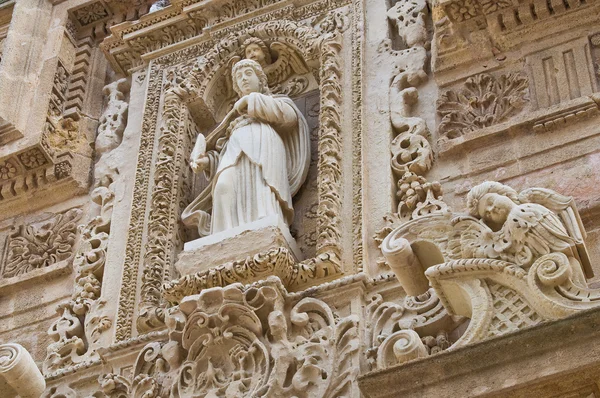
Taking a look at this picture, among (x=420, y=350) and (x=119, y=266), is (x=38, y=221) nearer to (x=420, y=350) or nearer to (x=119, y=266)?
(x=119, y=266)

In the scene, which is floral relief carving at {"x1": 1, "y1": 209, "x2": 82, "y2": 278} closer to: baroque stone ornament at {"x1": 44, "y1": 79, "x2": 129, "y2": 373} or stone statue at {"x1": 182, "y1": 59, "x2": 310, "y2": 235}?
baroque stone ornament at {"x1": 44, "y1": 79, "x2": 129, "y2": 373}

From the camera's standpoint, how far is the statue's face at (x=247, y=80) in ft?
33.0

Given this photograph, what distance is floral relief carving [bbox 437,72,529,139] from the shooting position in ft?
30.3

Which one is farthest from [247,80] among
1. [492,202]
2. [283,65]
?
[492,202]

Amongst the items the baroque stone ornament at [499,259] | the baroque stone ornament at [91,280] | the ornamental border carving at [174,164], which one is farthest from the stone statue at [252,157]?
the baroque stone ornament at [499,259]

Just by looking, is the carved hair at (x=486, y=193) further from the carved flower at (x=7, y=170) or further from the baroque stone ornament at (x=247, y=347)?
the carved flower at (x=7, y=170)

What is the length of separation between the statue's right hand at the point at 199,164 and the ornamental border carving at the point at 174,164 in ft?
1.07

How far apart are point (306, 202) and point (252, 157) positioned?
1.64 ft

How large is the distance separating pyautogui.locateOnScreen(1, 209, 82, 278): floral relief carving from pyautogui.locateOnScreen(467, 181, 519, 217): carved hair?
3.65 metres

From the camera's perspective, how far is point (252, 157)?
9.40 metres

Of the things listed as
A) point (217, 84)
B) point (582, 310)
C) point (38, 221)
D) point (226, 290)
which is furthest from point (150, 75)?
point (582, 310)

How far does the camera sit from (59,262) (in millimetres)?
9961

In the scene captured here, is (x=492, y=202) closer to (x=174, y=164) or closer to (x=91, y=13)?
(x=174, y=164)

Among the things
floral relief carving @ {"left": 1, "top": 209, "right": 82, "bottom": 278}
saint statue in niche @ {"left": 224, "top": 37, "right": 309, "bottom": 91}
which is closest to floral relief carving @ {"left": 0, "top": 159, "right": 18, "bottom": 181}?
floral relief carving @ {"left": 1, "top": 209, "right": 82, "bottom": 278}
